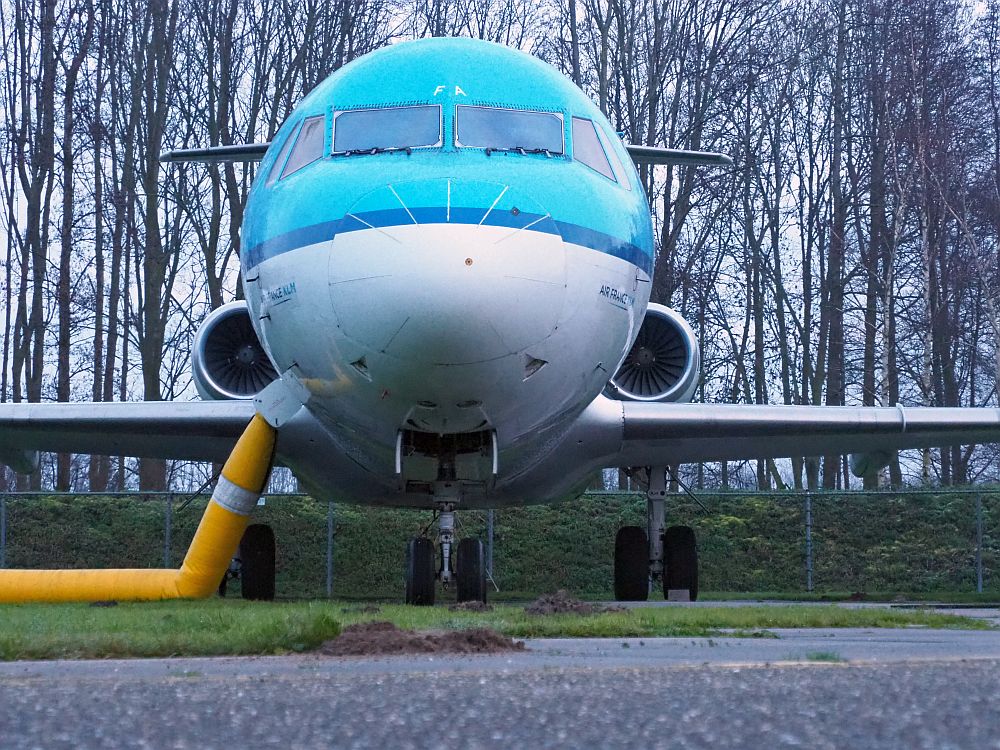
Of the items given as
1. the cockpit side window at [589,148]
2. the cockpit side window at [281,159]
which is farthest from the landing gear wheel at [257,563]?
the cockpit side window at [589,148]

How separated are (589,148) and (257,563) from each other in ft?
19.3

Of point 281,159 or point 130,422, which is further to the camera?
point 130,422

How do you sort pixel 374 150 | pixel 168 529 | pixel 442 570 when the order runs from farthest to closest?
pixel 168 529
pixel 442 570
pixel 374 150

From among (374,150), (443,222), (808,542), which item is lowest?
(808,542)

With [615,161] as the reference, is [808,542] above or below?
below

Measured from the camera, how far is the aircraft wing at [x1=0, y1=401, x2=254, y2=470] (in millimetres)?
12680

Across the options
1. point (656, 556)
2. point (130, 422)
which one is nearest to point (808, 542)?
point (656, 556)

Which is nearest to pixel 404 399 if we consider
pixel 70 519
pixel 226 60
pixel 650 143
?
pixel 70 519

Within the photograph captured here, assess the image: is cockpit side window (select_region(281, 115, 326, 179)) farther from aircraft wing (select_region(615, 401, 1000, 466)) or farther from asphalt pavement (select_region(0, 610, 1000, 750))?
asphalt pavement (select_region(0, 610, 1000, 750))

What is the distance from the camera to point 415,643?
5.66m

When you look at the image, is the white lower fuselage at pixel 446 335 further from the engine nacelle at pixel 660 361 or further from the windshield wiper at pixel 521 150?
the engine nacelle at pixel 660 361

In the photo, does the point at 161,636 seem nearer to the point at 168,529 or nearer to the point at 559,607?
the point at 559,607

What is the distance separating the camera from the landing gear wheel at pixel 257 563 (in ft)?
45.9

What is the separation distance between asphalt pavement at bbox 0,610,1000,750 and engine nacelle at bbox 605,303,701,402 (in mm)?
8864
